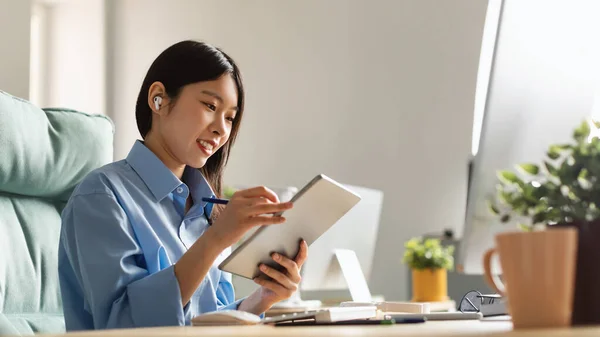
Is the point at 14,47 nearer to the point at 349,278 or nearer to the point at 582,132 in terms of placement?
the point at 349,278

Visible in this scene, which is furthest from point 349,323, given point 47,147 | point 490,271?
point 47,147

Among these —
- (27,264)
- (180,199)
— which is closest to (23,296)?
(27,264)

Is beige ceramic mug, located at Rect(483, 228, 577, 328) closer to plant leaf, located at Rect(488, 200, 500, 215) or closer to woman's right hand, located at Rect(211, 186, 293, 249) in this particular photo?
plant leaf, located at Rect(488, 200, 500, 215)

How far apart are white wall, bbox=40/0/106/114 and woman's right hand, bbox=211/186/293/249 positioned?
10.8ft

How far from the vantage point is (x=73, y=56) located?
433 cm

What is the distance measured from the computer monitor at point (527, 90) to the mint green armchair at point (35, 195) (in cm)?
92

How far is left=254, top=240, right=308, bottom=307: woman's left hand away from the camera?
1332mm

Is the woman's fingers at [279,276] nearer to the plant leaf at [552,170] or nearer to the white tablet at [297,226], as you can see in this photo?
the white tablet at [297,226]

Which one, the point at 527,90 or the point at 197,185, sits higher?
the point at 527,90

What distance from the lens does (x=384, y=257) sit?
4531mm

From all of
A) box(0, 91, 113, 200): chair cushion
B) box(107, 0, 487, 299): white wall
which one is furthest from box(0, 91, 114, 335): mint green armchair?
box(107, 0, 487, 299): white wall

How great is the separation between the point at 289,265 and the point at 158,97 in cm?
46

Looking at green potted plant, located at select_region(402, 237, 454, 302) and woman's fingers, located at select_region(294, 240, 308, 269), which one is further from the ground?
woman's fingers, located at select_region(294, 240, 308, 269)

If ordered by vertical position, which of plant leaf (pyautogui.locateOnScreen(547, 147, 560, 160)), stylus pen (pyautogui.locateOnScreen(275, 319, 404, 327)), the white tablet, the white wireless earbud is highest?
the white wireless earbud
